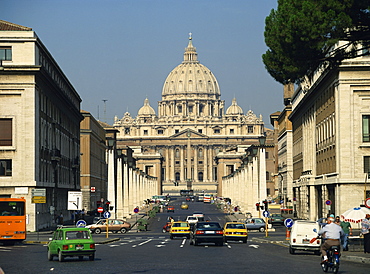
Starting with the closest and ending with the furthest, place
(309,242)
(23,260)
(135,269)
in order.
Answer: (135,269), (23,260), (309,242)

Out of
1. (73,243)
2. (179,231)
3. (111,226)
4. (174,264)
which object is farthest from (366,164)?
(174,264)

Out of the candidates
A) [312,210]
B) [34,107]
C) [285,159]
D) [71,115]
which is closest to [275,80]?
[34,107]

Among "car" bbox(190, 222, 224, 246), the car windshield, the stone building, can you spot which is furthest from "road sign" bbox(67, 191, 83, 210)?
the car windshield

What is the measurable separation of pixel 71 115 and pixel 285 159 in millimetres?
38000

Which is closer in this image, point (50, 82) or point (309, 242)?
point (309, 242)

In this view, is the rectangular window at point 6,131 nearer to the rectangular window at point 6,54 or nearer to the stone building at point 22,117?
the stone building at point 22,117

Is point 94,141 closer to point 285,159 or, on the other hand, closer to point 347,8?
point 285,159

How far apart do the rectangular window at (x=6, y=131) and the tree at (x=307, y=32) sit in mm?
30080

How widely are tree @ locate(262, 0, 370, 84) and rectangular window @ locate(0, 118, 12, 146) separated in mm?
30080

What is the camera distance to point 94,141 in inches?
5054

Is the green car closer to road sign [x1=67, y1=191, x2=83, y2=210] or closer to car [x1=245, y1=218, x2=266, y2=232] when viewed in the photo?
road sign [x1=67, y1=191, x2=83, y2=210]

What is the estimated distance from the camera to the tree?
35.2 meters

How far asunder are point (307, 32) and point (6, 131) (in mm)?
34414

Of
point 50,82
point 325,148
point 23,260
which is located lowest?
point 23,260
